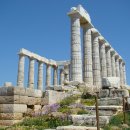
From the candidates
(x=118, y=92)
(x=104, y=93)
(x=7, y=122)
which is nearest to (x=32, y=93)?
(x=7, y=122)

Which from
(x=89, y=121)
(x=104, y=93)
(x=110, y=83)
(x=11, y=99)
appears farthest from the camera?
(x=110, y=83)

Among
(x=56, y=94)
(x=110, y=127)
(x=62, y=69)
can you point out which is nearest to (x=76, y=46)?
(x=56, y=94)

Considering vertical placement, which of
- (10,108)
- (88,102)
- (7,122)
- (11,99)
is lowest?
(7,122)

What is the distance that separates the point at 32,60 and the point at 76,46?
46.8 feet

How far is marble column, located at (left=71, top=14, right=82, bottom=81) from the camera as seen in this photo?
28.9 meters

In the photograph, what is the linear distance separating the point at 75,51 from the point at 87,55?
3506 mm

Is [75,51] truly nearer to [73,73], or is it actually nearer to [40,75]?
[73,73]

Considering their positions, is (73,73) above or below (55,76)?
below

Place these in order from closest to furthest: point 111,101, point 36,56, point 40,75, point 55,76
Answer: point 111,101 → point 36,56 → point 40,75 → point 55,76

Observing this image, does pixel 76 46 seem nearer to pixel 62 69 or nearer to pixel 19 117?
pixel 19 117

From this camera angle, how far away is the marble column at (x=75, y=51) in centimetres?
2894

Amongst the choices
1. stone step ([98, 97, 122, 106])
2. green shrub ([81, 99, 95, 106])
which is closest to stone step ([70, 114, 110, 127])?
stone step ([98, 97, 122, 106])

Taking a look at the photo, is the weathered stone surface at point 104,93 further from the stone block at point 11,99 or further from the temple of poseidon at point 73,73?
the stone block at point 11,99

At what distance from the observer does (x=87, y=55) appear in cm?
3244
